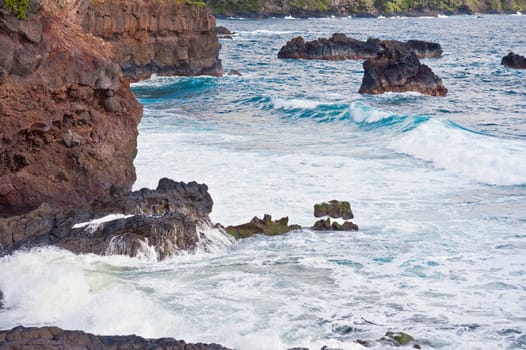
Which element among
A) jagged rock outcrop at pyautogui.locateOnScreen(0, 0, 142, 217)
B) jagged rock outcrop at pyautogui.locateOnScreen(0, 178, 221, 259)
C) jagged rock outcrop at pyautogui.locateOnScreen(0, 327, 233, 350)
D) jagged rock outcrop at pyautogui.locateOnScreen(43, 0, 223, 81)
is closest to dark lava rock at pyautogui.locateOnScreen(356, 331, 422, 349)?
jagged rock outcrop at pyautogui.locateOnScreen(0, 327, 233, 350)

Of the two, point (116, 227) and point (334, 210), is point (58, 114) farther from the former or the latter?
point (334, 210)

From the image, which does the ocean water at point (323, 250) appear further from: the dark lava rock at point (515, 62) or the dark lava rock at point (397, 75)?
the dark lava rock at point (515, 62)

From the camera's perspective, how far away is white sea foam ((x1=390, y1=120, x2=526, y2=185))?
790 inches

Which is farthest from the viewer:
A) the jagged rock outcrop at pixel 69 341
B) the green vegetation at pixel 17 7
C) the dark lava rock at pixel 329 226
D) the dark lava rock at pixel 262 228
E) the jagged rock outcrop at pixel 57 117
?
the dark lava rock at pixel 329 226

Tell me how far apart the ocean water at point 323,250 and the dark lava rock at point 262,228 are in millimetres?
326

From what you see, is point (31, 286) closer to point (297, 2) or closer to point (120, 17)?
point (120, 17)

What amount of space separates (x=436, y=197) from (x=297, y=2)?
11729cm

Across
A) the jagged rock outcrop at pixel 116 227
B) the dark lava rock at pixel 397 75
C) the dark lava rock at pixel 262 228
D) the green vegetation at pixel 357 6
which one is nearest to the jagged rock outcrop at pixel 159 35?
the dark lava rock at pixel 397 75

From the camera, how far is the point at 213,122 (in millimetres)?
28922

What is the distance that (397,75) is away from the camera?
128ft

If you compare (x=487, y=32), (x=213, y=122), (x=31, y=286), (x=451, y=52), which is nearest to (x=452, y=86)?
(x=213, y=122)

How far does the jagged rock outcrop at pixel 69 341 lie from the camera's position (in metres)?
7.12

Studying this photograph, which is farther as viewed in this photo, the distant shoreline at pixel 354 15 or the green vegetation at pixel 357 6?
the distant shoreline at pixel 354 15

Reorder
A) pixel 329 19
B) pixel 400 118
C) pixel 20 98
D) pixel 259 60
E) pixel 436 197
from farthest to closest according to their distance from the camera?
pixel 329 19
pixel 259 60
pixel 400 118
pixel 436 197
pixel 20 98
